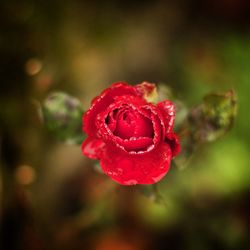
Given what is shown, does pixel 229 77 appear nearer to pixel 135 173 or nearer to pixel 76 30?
pixel 76 30

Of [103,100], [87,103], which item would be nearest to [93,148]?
[103,100]

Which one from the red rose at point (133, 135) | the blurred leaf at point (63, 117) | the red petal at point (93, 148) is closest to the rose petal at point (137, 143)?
the red rose at point (133, 135)

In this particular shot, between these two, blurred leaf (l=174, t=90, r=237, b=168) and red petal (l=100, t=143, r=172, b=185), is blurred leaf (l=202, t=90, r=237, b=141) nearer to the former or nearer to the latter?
blurred leaf (l=174, t=90, r=237, b=168)

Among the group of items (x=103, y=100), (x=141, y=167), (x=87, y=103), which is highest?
(x=87, y=103)

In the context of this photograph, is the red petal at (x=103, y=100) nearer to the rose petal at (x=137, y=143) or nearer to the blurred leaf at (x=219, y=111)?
the rose petal at (x=137, y=143)

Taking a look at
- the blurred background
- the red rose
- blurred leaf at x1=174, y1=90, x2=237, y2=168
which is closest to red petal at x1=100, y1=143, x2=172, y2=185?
the red rose

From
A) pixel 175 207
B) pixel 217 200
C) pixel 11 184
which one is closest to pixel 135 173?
pixel 11 184

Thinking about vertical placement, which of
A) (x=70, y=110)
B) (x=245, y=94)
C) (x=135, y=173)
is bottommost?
(x=135, y=173)

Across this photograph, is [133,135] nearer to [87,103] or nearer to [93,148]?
[93,148]
